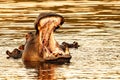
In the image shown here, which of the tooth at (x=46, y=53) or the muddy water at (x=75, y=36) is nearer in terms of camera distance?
the muddy water at (x=75, y=36)

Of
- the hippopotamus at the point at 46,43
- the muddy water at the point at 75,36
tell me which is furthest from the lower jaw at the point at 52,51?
the muddy water at the point at 75,36

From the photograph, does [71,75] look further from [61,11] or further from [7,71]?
[61,11]

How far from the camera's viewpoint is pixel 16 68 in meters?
15.3

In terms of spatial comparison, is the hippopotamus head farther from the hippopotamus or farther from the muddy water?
the muddy water

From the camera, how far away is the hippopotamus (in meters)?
16.0

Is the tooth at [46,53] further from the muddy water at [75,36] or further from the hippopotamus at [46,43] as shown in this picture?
the muddy water at [75,36]

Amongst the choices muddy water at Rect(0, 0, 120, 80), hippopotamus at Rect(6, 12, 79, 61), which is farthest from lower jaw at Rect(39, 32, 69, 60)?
muddy water at Rect(0, 0, 120, 80)

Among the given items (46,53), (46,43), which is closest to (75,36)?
(46,43)

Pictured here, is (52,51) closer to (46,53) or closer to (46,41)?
(46,53)

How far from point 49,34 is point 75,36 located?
15.7ft

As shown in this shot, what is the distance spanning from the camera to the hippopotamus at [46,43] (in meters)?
16.0

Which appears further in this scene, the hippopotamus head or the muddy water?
the hippopotamus head

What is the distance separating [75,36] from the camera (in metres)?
20.9

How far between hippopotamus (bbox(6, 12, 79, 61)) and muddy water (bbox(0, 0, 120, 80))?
0.28 metres
